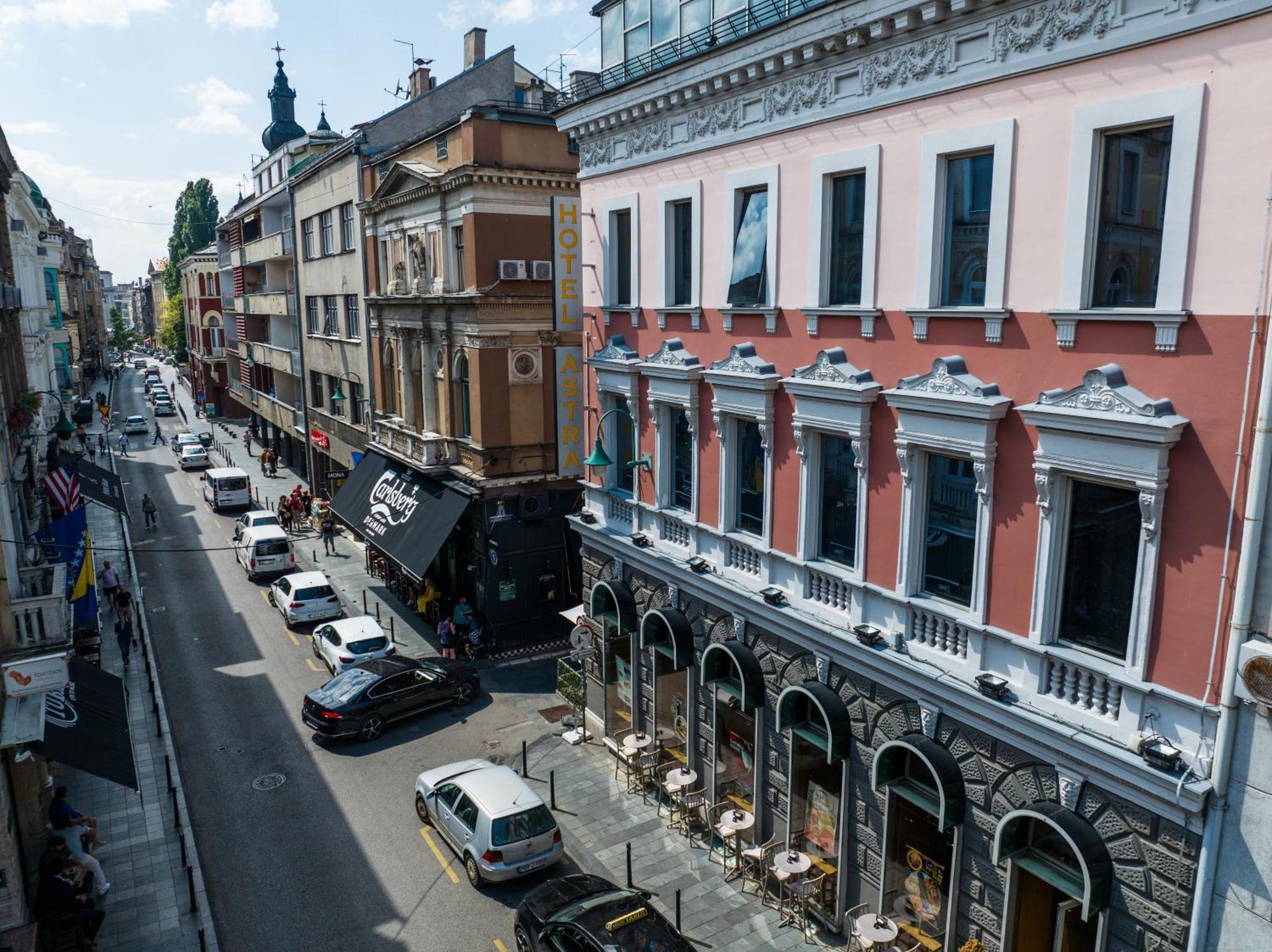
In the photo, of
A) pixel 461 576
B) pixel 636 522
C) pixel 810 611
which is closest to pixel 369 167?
pixel 461 576

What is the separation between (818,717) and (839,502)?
12.1 feet

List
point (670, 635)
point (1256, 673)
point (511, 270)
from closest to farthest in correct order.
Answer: point (1256, 673)
point (670, 635)
point (511, 270)

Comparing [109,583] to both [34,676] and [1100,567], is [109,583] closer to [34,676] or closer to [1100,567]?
[34,676]

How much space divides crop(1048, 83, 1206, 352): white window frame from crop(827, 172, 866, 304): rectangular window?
3.37m

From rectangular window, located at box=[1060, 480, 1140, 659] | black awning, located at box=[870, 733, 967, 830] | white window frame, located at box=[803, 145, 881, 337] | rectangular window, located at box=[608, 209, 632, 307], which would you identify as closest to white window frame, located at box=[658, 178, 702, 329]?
rectangular window, located at box=[608, 209, 632, 307]

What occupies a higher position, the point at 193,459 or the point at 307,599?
the point at 193,459

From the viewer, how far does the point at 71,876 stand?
15.1 meters

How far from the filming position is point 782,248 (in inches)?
562

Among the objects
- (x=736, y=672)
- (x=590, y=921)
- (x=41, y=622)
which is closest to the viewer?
(x=590, y=921)

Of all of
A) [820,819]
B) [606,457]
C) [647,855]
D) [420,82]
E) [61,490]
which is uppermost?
[420,82]

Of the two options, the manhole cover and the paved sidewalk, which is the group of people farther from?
the paved sidewalk

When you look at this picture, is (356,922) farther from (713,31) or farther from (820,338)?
(713,31)

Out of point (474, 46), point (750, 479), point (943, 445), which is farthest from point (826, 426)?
point (474, 46)

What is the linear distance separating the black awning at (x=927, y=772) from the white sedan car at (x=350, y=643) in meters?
16.4
